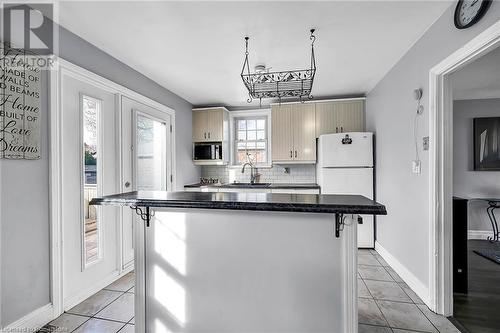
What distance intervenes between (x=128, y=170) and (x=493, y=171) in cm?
590

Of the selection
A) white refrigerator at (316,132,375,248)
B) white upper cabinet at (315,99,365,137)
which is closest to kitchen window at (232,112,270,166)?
white upper cabinet at (315,99,365,137)

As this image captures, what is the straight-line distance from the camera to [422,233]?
7.57 ft

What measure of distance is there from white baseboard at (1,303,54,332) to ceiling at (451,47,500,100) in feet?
15.7

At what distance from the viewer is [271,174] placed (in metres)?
4.73

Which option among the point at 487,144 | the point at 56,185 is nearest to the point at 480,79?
the point at 487,144

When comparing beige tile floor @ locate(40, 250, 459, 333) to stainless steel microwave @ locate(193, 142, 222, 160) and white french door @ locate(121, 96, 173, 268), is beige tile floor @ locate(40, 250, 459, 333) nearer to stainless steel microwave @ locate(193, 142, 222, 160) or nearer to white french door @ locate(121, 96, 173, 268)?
white french door @ locate(121, 96, 173, 268)

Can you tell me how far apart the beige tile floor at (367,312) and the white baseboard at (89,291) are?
4 cm

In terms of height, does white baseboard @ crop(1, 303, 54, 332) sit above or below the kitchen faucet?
below

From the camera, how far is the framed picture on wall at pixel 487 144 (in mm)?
4238

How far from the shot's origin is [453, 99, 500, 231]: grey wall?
430 cm

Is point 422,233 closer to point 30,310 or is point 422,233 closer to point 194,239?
point 194,239

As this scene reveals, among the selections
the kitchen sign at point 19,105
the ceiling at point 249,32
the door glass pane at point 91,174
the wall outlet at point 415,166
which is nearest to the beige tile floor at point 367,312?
the door glass pane at point 91,174

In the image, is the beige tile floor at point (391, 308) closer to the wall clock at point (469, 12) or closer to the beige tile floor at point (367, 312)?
the beige tile floor at point (367, 312)

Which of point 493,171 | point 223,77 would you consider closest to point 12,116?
point 223,77
